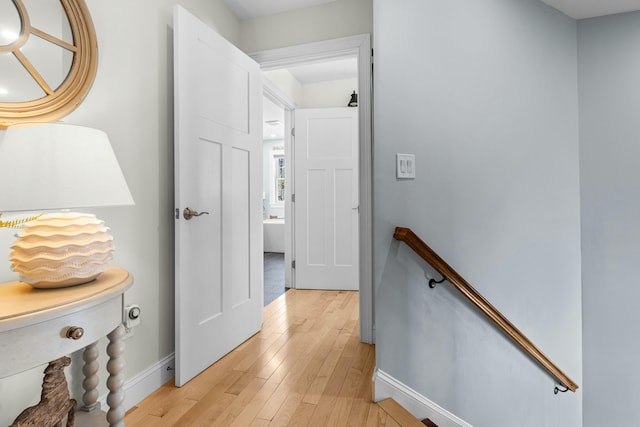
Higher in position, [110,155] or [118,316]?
[110,155]

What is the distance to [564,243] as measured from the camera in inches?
83.8

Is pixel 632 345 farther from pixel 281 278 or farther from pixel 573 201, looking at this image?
pixel 281 278

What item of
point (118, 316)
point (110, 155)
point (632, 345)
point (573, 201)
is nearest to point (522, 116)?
point (573, 201)

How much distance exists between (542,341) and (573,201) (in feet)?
3.04

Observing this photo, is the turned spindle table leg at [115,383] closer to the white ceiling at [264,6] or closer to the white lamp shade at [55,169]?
the white lamp shade at [55,169]

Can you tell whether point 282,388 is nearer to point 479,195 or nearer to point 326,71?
point 479,195

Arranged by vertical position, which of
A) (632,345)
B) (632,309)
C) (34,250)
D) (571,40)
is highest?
(571,40)

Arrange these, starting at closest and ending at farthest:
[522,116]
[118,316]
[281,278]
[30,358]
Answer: [30,358] < [118,316] < [522,116] < [281,278]

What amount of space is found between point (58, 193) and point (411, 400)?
165 cm

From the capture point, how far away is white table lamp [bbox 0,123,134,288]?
0.85 metres

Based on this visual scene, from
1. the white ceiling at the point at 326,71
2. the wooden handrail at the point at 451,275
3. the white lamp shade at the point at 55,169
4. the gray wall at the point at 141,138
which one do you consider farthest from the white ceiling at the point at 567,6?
the white lamp shade at the point at 55,169

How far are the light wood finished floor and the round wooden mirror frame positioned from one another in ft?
4.43

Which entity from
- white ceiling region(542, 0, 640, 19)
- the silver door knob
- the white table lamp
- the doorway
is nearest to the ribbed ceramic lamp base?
the white table lamp

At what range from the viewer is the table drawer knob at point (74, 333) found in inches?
34.4
